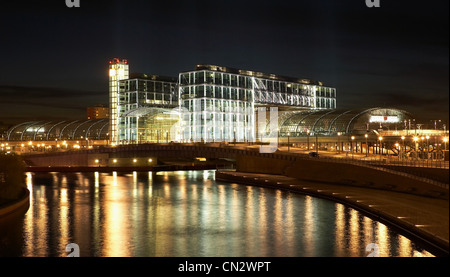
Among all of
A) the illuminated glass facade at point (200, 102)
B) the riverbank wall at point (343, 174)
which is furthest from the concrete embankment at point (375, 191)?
the illuminated glass facade at point (200, 102)

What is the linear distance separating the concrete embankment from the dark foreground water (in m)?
1.23

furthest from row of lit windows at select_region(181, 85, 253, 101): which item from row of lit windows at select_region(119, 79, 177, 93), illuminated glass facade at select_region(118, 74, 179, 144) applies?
row of lit windows at select_region(119, 79, 177, 93)

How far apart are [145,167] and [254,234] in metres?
79.3

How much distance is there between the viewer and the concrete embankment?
4041cm

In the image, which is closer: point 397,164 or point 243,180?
point 397,164

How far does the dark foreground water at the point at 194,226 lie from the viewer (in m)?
39.7

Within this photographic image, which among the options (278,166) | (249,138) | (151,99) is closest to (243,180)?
(278,166)

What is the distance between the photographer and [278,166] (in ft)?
317

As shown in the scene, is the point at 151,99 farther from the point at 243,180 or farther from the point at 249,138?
the point at 243,180

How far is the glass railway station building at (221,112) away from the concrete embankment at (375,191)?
1163 inches

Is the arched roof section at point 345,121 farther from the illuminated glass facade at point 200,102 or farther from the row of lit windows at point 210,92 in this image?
the row of lit windows at point 210,92

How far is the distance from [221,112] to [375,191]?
70246 mm

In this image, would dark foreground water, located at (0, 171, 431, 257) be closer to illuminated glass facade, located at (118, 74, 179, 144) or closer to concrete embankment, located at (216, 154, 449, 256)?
concrete embankment, located at (216, 154, 449, 256)
